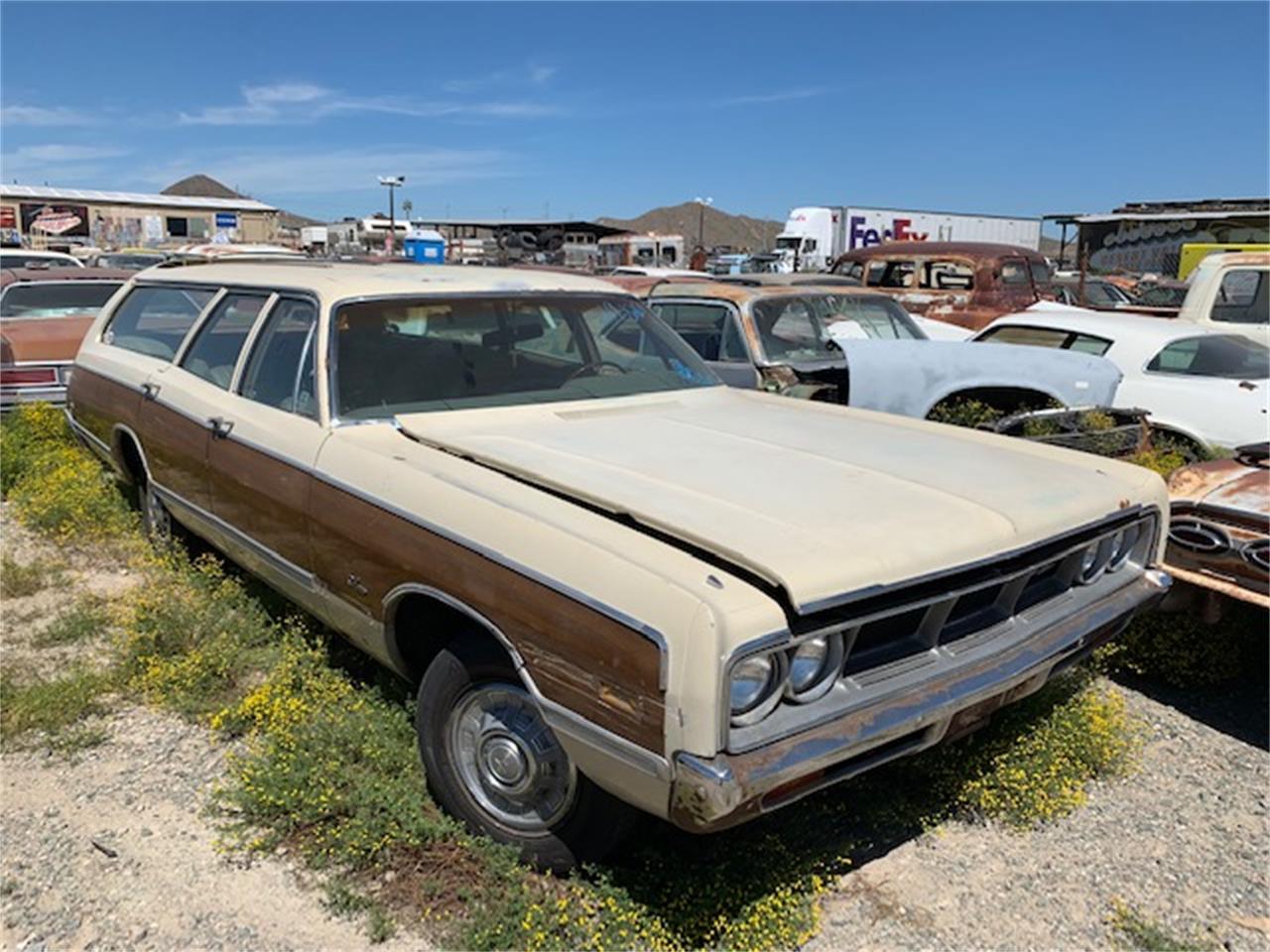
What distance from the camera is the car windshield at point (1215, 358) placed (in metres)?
6.72

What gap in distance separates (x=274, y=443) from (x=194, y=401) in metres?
0.92

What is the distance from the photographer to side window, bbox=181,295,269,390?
4223 mm

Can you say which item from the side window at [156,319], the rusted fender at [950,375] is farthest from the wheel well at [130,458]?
the rusted fender at [950,375]

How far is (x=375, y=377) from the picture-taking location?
362 cm

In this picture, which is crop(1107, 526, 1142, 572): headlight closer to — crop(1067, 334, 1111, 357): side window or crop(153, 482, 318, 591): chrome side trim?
crop(153, 482, 318, 591): chrome side trim

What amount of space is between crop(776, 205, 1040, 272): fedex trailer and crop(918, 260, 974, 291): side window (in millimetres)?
14502

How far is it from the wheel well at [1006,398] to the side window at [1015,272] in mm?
7776

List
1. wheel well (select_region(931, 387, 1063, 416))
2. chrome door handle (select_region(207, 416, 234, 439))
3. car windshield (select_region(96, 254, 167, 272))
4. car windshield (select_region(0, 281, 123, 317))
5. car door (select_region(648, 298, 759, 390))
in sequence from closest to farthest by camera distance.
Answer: chrome door handle (select_region(207, 416, 234, 439)) < wheel well (select_region(931, 387, 1063, 416)) < car door (select_region(648, 298, 759, 390)) < car windshield (select_region(0, 281, 123, 317)) < car windshield (select_region(96, 254, 167, 272))

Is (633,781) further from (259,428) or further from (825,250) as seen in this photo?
(825,250)

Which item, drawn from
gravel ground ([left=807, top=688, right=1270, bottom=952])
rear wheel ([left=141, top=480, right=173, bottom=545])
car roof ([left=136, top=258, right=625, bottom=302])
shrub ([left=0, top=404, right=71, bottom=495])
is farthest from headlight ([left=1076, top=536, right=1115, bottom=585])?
shrub ([left=0, top=404, right=71, bottom=495])

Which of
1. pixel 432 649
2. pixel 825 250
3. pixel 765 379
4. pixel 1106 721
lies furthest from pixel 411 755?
pixel 825 250

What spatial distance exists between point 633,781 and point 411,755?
1225 mm

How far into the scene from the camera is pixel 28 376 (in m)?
7.86

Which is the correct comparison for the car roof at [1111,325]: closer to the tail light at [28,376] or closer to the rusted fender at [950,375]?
the rusted fender at [950,375]
